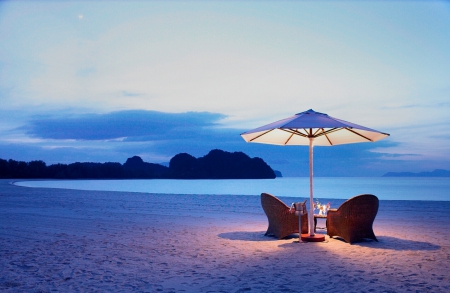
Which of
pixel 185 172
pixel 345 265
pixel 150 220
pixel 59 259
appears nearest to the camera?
pixel 345 265

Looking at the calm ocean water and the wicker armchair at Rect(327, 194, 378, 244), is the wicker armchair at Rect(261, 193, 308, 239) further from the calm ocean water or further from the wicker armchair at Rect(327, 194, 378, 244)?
the calm ocean water

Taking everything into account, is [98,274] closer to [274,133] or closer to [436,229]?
[274,133]

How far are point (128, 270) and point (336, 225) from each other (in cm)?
354

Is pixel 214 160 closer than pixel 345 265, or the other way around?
pixel 345 265

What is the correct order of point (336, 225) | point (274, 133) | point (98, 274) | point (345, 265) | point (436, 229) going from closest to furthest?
1. point (98, 274)
2. point (345, 265)
3. point (336, 225)
4. point (274, 133)
5. point (436, 229)

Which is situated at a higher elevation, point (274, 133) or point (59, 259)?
point (274, 133)

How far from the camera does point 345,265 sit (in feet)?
16.7

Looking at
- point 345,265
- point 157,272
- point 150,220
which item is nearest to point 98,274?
point 157,272

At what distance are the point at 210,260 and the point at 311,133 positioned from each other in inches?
109

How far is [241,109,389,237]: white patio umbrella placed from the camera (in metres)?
6.05

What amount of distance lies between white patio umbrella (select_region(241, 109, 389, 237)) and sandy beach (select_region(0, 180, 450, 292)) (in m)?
1.33

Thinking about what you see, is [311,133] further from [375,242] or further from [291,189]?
[291,189]

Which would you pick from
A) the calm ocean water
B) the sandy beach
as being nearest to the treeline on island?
the calm ocean water

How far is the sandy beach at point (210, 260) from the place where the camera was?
4250mm
